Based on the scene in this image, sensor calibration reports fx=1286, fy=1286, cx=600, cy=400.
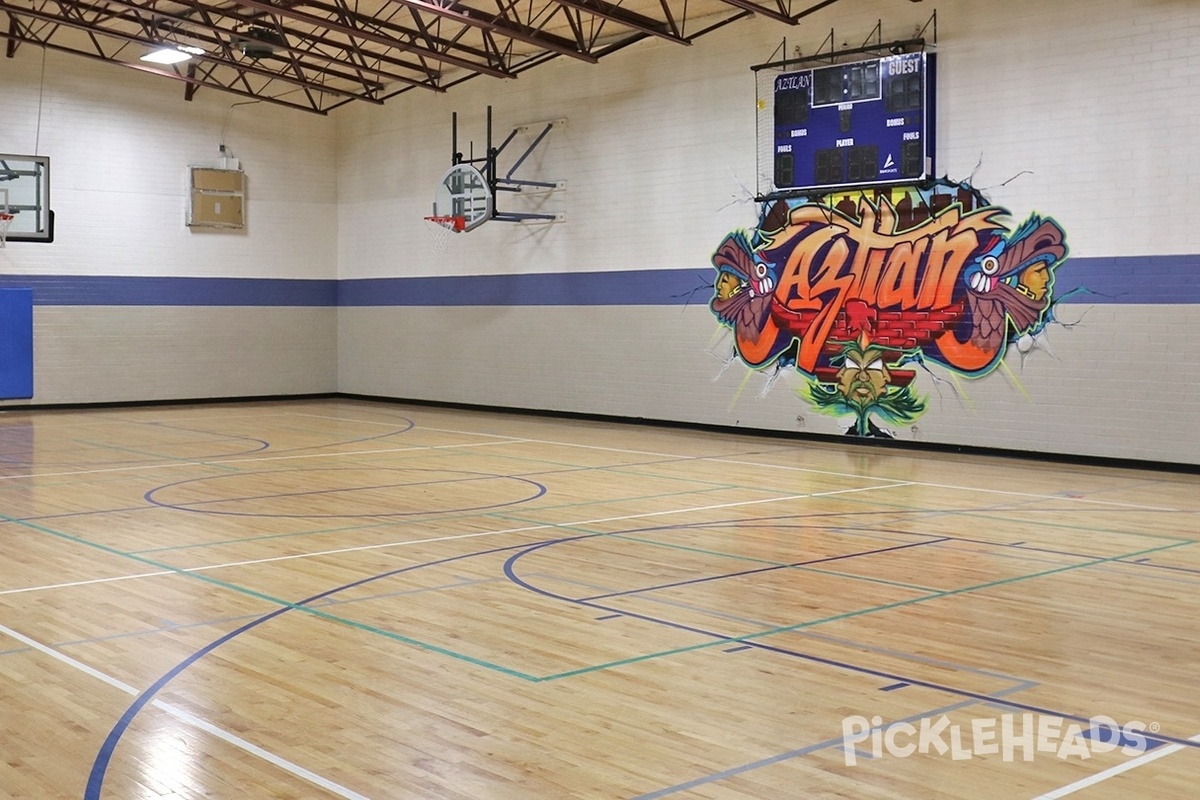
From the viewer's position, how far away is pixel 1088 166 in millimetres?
12039

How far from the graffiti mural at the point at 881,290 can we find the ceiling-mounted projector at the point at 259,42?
6.67m

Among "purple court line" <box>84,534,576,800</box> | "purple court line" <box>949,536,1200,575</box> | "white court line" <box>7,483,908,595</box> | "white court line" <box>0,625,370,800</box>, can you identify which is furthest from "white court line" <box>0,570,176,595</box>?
"purple court line" <box>949,536,1200,575</box>

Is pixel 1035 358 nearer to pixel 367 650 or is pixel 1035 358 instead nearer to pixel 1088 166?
pixel 1088 166

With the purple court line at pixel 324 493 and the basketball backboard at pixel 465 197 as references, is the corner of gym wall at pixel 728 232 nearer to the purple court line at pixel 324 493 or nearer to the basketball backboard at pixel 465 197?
the basketball backboard at pixel 465 197

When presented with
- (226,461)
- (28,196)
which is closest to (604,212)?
(226,461)

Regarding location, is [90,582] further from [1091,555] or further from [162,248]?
[162,248]

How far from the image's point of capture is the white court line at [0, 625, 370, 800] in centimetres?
368

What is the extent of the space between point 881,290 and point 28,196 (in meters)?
11.8

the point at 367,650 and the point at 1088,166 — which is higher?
the point at 1088,166

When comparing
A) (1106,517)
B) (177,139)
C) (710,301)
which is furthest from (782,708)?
(177,139)

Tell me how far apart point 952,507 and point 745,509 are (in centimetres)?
155

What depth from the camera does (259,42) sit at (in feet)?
55.4

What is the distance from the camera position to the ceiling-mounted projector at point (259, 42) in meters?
16.9

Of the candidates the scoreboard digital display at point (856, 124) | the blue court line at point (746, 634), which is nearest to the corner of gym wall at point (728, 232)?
the scoreboard digital display at point (856, 124)
